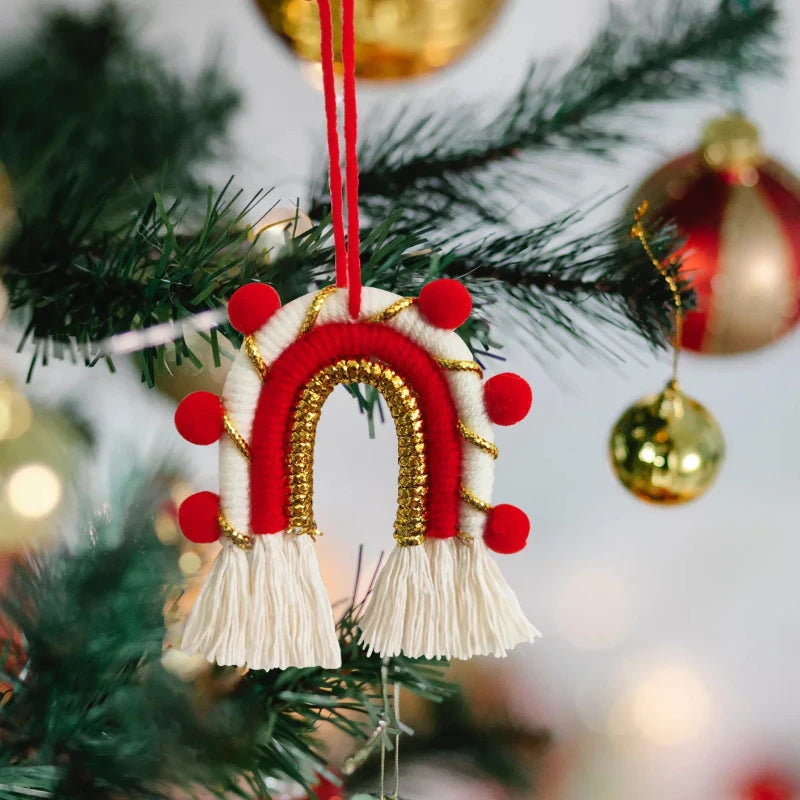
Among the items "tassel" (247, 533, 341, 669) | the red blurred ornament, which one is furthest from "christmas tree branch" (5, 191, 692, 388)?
the red blurred ornament

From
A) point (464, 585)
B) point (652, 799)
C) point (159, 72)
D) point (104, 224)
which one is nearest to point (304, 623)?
point (464, 585)

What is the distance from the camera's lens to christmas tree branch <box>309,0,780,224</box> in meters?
0.51

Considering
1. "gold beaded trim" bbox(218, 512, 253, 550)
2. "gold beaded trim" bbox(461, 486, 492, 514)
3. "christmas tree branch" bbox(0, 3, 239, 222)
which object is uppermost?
"christmas tree branch" bbox(0, 3, 239, 222)

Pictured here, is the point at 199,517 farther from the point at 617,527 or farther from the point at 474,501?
the point at 617,527

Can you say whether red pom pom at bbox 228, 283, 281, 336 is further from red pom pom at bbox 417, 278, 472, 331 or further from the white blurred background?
the white blurred background

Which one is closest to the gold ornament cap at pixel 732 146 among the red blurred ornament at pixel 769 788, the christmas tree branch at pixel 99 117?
the christmas tree branch at pixel 99 117

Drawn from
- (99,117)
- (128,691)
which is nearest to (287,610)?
(128,691)

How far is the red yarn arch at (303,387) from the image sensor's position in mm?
343

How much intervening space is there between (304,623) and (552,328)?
394mm

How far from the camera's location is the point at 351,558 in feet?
2.45

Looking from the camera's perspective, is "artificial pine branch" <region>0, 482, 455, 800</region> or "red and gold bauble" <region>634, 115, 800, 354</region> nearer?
"artificial pine branch" <region>0, 482, 455, 800</region>

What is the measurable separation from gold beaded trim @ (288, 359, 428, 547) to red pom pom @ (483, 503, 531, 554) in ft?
0.10

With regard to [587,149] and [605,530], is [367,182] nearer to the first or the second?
[587,149]

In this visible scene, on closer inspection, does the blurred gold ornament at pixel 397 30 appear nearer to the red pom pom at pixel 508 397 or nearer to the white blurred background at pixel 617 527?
the white blurred background at pixel 617 527
